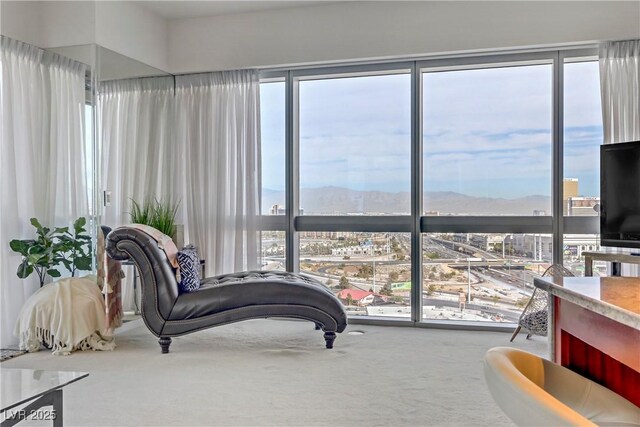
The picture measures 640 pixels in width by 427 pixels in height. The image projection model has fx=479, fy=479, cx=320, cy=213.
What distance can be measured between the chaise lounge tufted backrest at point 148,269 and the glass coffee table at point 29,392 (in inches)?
54.5

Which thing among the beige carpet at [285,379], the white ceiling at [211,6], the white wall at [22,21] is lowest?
the beige carpet at [285,379]

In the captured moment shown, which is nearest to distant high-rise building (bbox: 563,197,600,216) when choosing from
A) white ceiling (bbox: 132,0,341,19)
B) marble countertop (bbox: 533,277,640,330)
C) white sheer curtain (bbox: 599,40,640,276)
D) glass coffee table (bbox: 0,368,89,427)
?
white sheer curtain (bbox: 599,40,640,276)

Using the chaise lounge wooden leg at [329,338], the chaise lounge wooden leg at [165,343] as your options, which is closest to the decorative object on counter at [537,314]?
the chaise lounge wooden leg at [329,338]

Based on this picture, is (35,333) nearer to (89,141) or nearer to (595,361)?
(89,141)

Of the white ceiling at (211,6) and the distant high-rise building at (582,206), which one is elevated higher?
the white ceiling at (211,6)

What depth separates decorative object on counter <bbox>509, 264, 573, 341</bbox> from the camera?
11.9ft

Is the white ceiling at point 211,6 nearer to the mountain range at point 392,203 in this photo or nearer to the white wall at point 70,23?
the white wall at point 70,23

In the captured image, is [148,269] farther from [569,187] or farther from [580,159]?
[580,159]

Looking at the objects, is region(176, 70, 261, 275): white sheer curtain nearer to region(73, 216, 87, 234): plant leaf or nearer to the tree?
the tree

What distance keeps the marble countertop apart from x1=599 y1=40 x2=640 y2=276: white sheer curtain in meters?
2.57

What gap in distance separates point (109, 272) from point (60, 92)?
1.59 meters

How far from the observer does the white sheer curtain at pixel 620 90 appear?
3793mm

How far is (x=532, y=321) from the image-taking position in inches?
144

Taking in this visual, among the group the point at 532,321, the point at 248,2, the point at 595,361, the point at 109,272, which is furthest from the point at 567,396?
the point at 248,2
